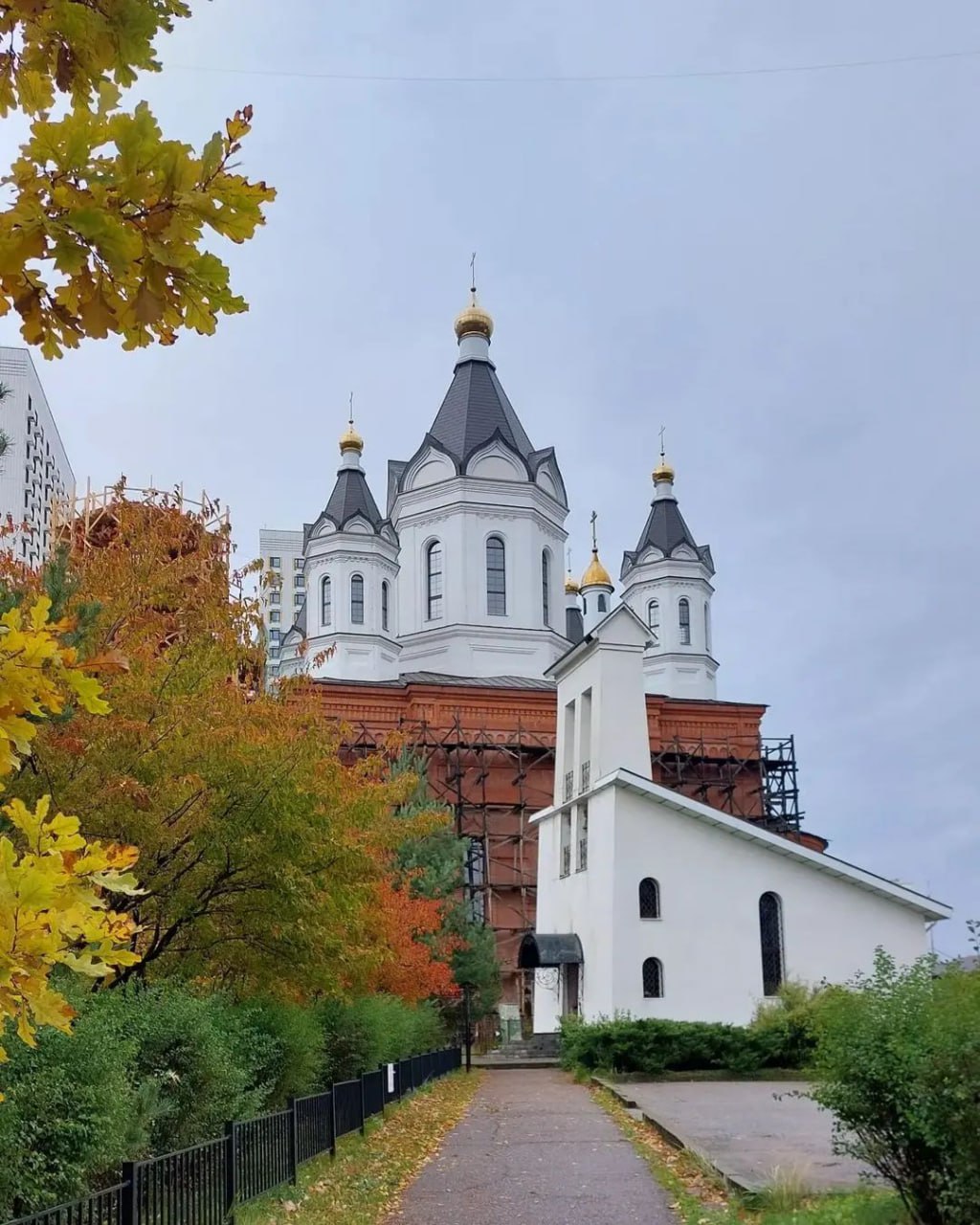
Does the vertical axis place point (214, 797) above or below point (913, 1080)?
above

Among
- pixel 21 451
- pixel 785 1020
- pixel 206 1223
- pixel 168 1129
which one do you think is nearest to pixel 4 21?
pixel 206 1223

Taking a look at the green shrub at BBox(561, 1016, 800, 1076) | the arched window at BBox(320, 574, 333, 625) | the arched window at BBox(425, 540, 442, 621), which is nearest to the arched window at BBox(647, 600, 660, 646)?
the arched window at BBox(425, 540, 442, 621)

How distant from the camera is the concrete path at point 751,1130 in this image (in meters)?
10.9

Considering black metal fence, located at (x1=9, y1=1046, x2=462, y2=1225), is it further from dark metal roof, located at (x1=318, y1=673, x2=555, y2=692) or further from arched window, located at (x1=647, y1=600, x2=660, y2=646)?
arched window, located at (x1=647, y1=600, x2=660, y2=646)

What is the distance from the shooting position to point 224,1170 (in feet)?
30.7

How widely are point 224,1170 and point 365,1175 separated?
11.9 ft

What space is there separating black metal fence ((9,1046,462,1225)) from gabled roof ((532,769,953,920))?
Result: 1798cm

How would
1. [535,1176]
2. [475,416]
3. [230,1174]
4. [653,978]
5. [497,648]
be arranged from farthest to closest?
[475,416], [497,648], [653,978], [535,1176], [230,1174]

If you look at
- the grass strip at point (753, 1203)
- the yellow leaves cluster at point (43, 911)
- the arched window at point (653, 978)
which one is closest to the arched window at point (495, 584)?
the arched window at point (653, 978)

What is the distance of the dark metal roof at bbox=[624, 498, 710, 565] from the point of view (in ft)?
198

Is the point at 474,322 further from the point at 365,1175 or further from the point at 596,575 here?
the point at 365,1175

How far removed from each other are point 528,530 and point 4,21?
49.6 metres

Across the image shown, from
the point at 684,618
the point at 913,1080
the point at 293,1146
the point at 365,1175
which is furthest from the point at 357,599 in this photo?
the point at 913,1080

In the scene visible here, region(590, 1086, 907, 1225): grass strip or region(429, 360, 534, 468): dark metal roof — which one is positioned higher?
region(429, 360, 534, 468): dark metal roof
